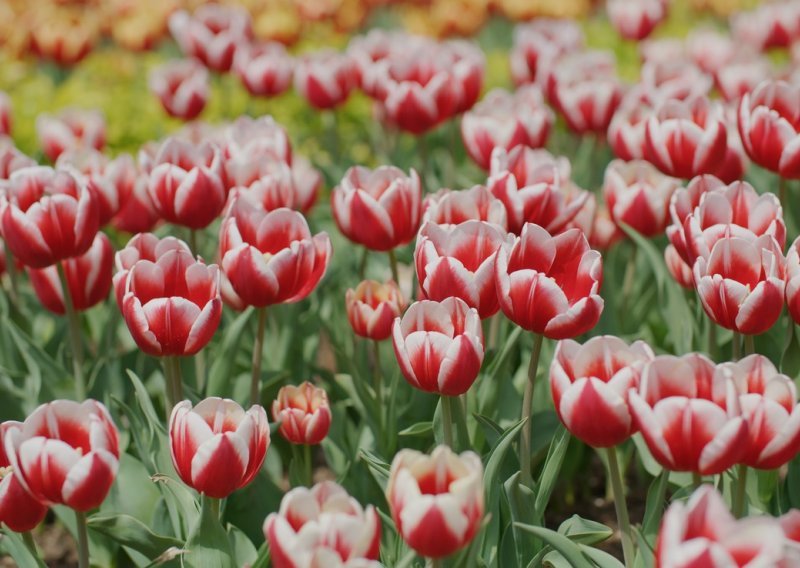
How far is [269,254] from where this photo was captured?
232 centimetres

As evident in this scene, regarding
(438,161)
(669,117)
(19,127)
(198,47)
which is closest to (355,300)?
(669,117)

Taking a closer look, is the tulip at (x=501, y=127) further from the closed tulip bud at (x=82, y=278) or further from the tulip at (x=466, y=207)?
the closed tulip bud at (x=82, y=278)

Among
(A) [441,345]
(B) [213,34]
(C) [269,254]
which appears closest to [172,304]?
(C) [269,254]

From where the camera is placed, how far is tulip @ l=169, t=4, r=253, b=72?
15.5 feet

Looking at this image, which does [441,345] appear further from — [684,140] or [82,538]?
[684,140]

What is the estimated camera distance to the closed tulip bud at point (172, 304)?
2088 millimetres

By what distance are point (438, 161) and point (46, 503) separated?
265 centimetres

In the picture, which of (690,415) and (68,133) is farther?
Result: (68,133)

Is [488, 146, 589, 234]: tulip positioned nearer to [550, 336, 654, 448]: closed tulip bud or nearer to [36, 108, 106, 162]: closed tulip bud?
[550, 336, 654, 448]: closed tulip bud

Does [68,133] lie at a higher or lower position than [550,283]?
lower

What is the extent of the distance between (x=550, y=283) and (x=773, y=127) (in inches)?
40.2

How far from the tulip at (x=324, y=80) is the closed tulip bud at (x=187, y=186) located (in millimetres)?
1571

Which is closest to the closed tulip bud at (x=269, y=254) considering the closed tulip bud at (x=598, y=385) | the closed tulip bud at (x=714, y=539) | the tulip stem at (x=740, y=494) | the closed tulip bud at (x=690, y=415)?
the closed tulip bud at (x=598, y=385)

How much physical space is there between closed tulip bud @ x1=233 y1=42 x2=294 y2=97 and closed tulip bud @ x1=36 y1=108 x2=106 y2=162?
94 cm
